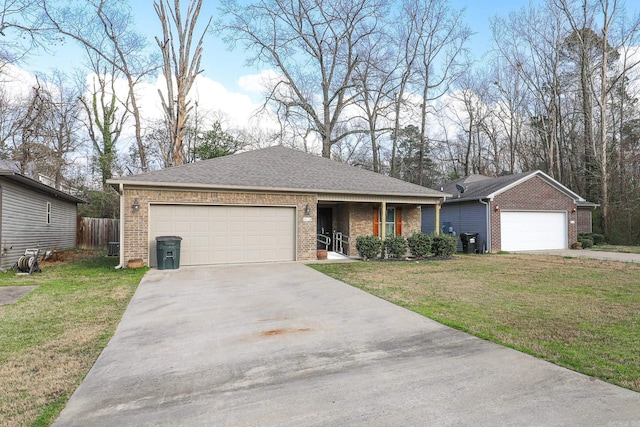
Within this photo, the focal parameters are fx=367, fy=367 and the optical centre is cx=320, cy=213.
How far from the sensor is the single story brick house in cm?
1048

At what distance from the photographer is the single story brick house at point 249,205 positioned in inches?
412

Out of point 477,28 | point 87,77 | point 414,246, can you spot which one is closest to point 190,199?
point 414,246

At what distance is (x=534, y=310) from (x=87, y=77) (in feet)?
92.6

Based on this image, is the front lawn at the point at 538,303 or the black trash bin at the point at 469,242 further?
the black trash bin at the point at 469,242

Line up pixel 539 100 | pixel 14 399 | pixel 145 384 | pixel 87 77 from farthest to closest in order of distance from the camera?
pixel 539 100
pixel 87 77
pixel 145 384
pixel 14 399

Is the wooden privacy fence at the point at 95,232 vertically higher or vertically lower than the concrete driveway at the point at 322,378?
higher

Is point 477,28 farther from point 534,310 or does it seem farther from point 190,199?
point 534,310

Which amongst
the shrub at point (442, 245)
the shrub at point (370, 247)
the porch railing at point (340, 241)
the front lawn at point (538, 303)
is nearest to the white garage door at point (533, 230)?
the shrub at point (442, 245)

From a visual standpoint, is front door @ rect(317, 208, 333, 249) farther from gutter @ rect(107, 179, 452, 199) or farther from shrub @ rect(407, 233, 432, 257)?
shrub @ rect(407, 233, 432, 257)

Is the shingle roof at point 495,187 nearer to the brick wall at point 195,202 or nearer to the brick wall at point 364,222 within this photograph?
the brick wall at point 364,222

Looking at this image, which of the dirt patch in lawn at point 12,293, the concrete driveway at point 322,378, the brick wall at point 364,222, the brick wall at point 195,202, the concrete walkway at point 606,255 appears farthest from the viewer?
the brick wall at point 364,222

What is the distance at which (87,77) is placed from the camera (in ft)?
79.1

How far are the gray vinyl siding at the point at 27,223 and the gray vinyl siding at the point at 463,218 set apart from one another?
Result: 57.1 feet

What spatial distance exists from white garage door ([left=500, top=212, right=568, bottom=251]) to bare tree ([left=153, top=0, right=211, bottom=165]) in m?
15.4
